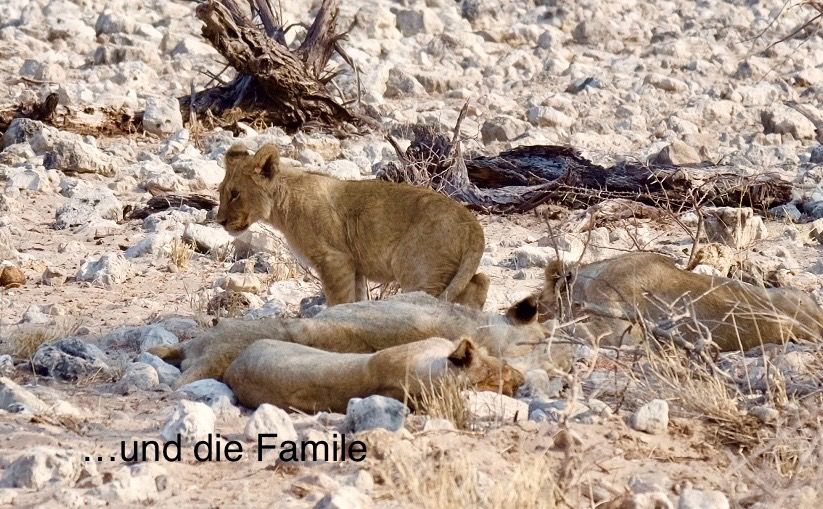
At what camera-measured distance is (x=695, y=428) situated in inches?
219

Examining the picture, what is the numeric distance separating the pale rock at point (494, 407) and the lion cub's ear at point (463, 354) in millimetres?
122

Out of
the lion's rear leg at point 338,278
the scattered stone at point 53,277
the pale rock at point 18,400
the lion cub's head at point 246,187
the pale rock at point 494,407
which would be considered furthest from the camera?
the scattered stone at point 53,277

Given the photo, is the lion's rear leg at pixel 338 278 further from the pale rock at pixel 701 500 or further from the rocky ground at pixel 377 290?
the pale rock at pixel 701 500

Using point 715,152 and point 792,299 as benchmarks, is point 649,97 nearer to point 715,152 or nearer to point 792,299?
point 715,152

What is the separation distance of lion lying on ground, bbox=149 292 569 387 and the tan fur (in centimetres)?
39

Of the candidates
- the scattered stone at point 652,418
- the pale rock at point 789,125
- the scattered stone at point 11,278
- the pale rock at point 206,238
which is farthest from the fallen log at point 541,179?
the scattered stone at point 652,418

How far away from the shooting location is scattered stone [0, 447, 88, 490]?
4.68 m

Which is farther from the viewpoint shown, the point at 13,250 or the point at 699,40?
the point at 699,40

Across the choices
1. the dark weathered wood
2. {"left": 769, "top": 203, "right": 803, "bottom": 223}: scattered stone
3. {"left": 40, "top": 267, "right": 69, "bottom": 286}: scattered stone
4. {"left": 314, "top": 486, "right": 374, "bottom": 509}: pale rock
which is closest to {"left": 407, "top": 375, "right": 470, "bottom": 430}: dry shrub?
{"left": 314, "top": 486, "right": 374, "bottom": 509}: pale rock

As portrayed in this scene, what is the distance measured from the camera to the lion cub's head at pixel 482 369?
552cm

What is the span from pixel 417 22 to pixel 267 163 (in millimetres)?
9919

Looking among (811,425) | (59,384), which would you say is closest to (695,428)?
(811,425)

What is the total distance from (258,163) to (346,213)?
2.35 ft

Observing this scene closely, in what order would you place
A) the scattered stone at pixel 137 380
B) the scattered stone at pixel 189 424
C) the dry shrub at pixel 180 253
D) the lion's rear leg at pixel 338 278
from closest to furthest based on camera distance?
the scattered stone at pixel 189 424 < the scattered stone at pixel 137 380 < the lion's rear leg at pixel 338 278 < the dry shrub at pixel 180 253
